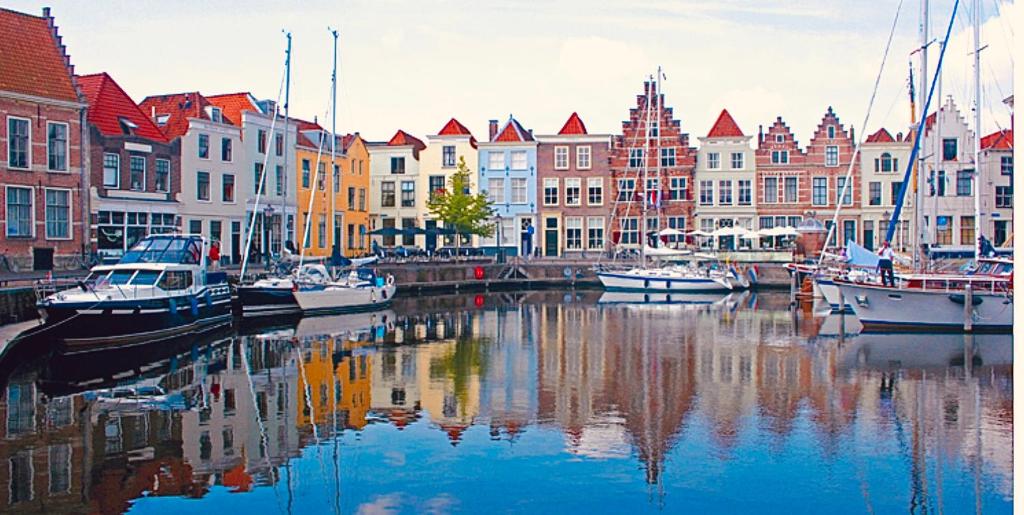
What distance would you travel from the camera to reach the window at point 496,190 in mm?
66750

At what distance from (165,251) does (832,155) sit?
45.7 metres

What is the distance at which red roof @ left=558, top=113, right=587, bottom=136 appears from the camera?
66.3 meters

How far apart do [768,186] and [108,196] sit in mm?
40103

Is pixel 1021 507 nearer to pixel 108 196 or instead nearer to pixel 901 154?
pixel 108 196

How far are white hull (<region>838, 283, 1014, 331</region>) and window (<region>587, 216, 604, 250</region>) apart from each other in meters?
33.5

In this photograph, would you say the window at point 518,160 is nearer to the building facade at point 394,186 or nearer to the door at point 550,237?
the door at point 550,237

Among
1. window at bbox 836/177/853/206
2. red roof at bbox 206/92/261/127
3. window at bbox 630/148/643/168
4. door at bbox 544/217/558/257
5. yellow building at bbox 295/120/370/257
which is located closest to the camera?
red roof at bbox 206/92/261/127

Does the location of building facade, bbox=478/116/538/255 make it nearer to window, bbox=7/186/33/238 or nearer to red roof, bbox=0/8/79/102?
red roof, bbox=0/8/79/102

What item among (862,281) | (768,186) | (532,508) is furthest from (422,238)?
(532,508)

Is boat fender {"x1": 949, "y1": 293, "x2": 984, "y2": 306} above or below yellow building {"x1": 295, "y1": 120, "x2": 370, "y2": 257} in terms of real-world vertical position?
below

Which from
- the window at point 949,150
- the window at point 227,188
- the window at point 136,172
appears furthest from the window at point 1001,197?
the window at point 136,172

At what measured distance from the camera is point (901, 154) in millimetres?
61781

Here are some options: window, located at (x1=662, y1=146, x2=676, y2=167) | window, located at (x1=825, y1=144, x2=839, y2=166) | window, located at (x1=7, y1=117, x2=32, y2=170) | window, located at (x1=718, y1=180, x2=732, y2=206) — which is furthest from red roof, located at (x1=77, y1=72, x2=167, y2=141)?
window, located at (x1=825, y1=144, x2=839, y2=166)

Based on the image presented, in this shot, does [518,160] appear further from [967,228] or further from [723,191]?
[967,228]
